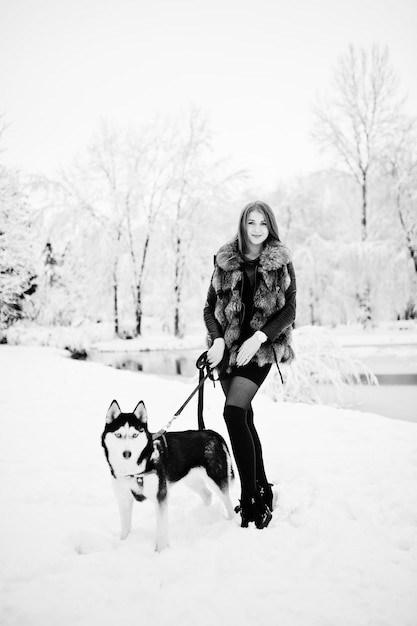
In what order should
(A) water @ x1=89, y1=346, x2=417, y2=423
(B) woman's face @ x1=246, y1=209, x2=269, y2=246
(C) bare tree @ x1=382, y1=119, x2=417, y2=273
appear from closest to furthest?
(B) woman's face @ x1=246, y1=209, x2=269, y2=246 < (A) water @ x1=89, y1=346, x2=417, y2=423 < (C) bare tree @ x1=382, y1=119, x2=417, y2=273

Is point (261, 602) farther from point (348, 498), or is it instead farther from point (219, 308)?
point (219, 308)

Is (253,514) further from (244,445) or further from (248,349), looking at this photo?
(248,349)

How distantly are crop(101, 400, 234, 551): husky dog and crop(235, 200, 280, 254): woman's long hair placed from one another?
1.34m

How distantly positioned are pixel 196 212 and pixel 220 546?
21764 mm

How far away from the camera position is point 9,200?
1455cm

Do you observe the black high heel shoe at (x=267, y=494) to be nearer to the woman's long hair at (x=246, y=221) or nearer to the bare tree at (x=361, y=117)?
the woman's long hair at (x=246, y=221)

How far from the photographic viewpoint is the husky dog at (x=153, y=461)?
6.88 ft

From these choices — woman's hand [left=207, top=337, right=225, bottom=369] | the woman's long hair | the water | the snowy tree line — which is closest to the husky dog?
woman's hand [left=207, top=337, right=225, bottom=369]

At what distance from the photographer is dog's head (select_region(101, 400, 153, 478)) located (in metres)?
2.07

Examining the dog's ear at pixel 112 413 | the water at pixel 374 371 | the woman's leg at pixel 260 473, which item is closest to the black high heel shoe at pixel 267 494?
the woman's leg at pixel 260 473

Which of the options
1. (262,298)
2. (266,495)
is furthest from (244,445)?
(262,298)

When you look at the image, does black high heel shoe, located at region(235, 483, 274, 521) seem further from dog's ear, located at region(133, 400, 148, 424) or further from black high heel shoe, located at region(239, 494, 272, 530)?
dog's ear, located at region(133, 400, 148, 424)

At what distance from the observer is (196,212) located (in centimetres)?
2264

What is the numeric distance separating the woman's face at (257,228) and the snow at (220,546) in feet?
6.19
